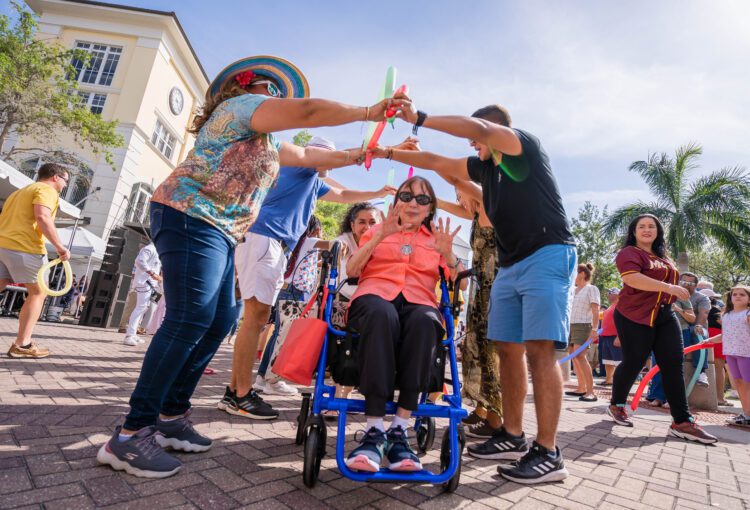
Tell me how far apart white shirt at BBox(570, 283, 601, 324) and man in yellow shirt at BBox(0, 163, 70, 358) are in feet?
25.4

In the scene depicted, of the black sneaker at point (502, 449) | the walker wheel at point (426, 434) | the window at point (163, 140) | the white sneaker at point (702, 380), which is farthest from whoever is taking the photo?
the window at point (163, 140)

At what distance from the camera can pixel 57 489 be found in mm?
1704

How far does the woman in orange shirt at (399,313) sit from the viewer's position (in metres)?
2.08

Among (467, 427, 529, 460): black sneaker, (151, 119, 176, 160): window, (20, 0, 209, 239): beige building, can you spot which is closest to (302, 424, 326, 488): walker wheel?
(467, 427, 529, 460): black sneaker

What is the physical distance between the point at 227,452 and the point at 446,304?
1579 millimetres

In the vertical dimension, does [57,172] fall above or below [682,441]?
above

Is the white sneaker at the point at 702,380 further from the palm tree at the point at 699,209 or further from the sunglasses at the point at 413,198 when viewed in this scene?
the palm tree at the point at 699,209

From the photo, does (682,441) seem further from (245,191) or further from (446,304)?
(245,191)

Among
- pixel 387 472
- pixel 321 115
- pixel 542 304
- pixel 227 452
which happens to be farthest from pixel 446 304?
pixel 227 452

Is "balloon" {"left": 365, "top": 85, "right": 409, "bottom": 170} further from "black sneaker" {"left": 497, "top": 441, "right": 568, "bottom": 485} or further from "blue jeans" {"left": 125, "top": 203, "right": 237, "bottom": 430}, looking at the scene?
"black sneaker" {"left": 497, "top": 441, "right": 568, "bottom": 485}

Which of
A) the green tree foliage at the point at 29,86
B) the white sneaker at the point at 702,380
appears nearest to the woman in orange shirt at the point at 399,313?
the white sneaker at the point at 702,380

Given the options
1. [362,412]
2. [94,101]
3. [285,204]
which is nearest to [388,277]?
[362,412]

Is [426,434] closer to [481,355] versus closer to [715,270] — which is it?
[481,355]

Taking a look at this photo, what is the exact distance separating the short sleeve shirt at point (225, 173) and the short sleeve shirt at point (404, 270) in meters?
0.85
